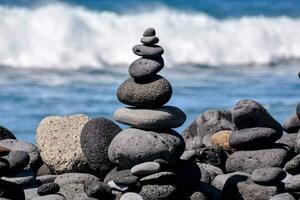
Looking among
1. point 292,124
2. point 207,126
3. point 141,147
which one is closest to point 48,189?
point 141,147

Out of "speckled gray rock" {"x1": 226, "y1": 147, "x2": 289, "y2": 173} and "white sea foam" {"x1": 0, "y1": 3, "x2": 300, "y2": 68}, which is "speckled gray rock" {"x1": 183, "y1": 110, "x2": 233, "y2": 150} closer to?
"speckled gray rock" {"x1": 226, "y1": 147, "x2": 289, "y2": 173}

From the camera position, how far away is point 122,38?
21.7 meters

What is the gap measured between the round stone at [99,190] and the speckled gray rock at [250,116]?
144cm

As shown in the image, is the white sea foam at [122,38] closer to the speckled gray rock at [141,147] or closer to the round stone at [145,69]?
the round stone at [145,69]

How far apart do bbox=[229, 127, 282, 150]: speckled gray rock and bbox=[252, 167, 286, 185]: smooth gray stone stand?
44cm

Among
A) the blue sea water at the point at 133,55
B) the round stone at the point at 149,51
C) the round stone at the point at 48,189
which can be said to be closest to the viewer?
the round stone at the point at 48,189

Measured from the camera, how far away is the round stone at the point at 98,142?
27.0 feet

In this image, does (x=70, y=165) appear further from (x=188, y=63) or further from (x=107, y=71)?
(x=188, y=63)

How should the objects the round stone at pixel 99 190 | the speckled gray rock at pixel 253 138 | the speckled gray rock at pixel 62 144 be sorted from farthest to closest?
the speckled gray rock at pixel 62 144 < the speckled gray rock at pixel 253 138 < the round stone at pixel 99 190

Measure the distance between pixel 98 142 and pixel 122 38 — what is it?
13608 millimetres

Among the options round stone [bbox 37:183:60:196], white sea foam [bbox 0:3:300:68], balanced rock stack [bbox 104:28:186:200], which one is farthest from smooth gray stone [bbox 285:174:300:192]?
white sea foam [bbox 0:3:300:68]

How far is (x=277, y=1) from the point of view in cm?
2822

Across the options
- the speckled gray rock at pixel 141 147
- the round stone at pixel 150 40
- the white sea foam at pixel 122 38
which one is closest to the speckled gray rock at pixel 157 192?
the speckled gray rock at pixel 141 147

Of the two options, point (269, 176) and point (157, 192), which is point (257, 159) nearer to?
point (269, 176)
